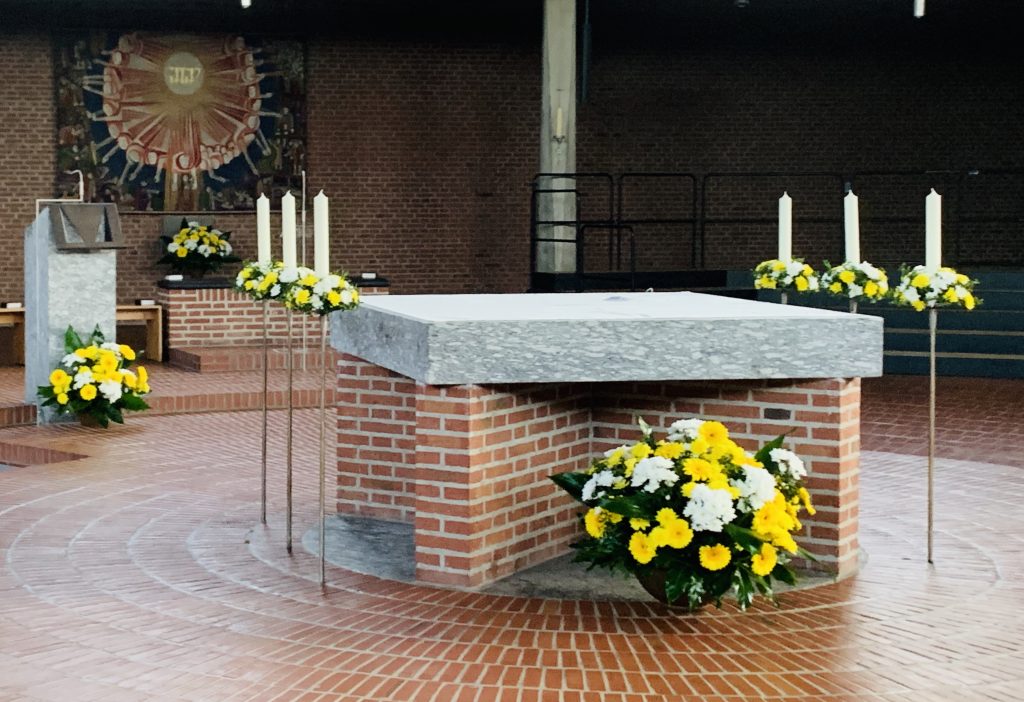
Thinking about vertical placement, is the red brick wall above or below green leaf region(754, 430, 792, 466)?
above

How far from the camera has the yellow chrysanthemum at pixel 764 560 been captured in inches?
197

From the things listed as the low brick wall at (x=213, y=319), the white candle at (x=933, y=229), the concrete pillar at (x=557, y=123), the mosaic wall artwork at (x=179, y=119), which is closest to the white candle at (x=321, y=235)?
the white candle at (x=933, y=229)

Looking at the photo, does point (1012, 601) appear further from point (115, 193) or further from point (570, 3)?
point (115, 193)

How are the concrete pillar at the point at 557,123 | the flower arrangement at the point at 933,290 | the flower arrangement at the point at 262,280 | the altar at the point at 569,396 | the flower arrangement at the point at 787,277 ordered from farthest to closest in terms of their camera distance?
the concrete pillar at the point at 557,123
the flower arrangement at the point at 787,277
the flower arrangement at the point at 933,290
the flower arrangement at the point at 262,280
the altar at the point at 569,396

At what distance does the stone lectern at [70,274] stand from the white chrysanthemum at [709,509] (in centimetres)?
620

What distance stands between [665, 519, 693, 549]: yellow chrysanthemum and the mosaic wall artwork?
1291cm

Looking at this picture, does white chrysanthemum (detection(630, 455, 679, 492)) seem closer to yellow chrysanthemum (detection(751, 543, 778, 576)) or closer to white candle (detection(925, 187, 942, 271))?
yellow chrysanthemum (detection(751, 543, 778, 576))

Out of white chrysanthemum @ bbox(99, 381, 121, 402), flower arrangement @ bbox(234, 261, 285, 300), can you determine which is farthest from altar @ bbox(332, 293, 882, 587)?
white chrysanthemum @ bbox(99, 381, 121, 402)

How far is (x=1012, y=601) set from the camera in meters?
5.58

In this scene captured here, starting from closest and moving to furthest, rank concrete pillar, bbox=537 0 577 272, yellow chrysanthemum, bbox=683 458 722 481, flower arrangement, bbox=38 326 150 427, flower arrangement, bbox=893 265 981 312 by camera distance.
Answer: yellow chrysanthemum, bbox=683 458 722 481, flower arrangement, bbox=893 265 981 312, flower arrangement, bbox=38 326 150 427, concrete pillar, bbox=537 0 577 272

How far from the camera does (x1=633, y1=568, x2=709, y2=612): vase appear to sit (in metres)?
5.20

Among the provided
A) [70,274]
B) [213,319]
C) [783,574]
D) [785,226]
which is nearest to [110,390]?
[70,274]

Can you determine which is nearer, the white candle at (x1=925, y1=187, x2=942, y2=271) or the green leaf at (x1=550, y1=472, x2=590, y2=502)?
the green leaf at (x1=550, y1=472, x2=590, y2=502)

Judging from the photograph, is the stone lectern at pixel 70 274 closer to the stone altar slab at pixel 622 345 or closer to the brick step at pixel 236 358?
the brick step at pixel 236 358
